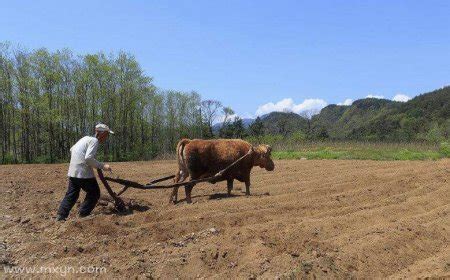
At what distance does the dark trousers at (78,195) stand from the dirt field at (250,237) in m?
0.31

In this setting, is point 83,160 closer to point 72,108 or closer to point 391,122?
point 72,108

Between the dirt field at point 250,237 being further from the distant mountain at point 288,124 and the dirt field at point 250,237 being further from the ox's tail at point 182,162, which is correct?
the distant mountain at point 288,124

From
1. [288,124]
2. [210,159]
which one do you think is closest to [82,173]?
[210,159]

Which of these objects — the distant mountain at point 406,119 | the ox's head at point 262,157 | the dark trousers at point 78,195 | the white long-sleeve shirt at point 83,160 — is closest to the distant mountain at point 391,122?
the distant mountain at point 406,119

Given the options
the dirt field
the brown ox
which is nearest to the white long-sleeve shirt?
the dirt field

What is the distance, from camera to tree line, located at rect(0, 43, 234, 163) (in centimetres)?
3838

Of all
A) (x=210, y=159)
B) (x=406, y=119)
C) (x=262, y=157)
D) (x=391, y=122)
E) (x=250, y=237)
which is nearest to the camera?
(x=250, y=237)

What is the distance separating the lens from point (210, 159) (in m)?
10.1

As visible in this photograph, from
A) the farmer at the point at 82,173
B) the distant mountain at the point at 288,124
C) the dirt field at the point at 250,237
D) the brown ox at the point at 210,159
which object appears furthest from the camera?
the distant mountain at the point at 288,124

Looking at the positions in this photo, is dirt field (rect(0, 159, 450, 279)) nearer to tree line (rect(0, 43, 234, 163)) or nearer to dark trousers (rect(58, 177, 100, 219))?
dark trousers (rect(58, 177, 100, 219))

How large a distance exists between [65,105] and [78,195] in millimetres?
37765

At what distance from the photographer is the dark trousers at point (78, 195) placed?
24.2 feet

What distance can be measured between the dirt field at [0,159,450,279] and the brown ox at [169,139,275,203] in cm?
101

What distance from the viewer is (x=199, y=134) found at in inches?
2552
